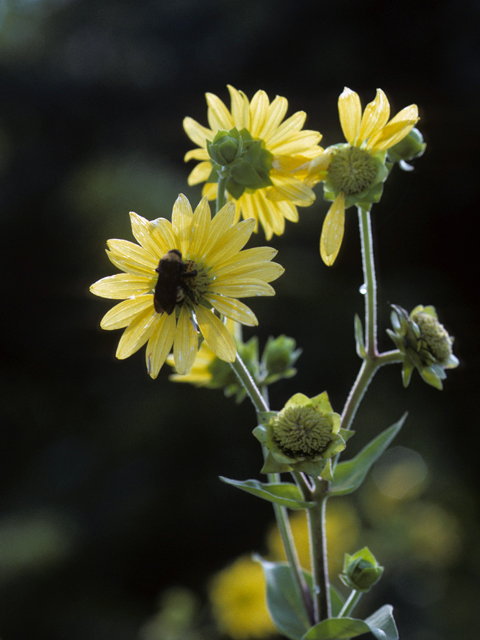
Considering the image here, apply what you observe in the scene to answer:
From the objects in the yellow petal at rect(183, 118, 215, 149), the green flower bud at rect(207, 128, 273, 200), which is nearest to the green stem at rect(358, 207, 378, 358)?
the green flower bud at rect(207, 128, 273, 200)

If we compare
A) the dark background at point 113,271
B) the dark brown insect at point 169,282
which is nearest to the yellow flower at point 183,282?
the dark brown insect at point 169,282

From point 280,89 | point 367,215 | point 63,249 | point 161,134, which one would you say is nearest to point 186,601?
point 63,249

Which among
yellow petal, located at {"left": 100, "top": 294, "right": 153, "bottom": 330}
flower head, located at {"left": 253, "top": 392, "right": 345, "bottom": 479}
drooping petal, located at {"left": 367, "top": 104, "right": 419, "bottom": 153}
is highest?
drooping petal, located at {"left": 367, "top": 104, "right": 419, "bottom": 153}

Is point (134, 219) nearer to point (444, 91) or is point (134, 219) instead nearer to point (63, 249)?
point (63, 249)

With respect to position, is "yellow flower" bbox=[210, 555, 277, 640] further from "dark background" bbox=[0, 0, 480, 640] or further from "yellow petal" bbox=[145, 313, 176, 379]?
"yellow petal" bbox=[145, 313, 176, 379]

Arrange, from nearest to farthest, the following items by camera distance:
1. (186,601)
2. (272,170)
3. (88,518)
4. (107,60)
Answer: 1. (272,170)
2. (186,601)
3. (88,518)
4. (107,60)

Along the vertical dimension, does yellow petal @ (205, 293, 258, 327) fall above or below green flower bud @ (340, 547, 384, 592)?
above

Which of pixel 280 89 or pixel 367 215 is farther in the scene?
pixel 280 89
